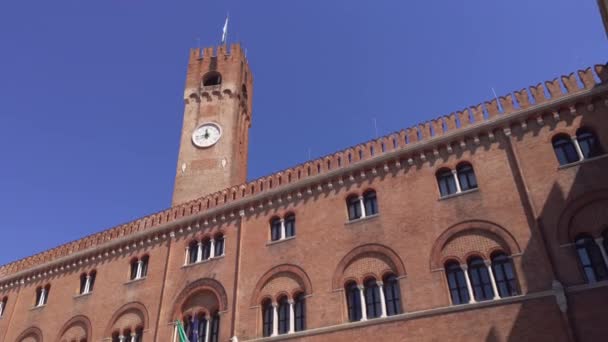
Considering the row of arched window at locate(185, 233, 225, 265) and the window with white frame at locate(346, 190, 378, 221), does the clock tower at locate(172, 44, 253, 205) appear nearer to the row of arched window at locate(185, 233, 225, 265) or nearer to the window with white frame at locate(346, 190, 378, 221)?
the row of arched window at locate(185, 233, 225, 265)

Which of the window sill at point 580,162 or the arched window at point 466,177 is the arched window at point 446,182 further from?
the window sill at point 580,162

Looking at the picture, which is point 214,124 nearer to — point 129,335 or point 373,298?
point 129,335

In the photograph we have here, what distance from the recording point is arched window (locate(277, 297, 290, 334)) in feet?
51.7

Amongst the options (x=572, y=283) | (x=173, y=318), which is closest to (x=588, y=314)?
(x=572, y=283)

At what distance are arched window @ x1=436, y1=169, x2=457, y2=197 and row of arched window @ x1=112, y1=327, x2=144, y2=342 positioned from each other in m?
12.0

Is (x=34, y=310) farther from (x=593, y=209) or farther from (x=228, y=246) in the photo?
(x=593, y=209)

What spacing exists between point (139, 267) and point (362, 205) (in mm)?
9766

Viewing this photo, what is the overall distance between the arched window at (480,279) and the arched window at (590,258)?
234 centimetres

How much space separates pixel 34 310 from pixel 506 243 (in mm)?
19698

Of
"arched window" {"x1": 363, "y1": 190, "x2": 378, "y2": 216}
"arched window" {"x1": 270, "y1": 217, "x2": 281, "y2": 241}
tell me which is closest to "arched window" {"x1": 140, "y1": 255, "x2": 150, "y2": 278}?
"arched window" {"x1": 270, "y1": 217, "x2": 281, "y2": 241}

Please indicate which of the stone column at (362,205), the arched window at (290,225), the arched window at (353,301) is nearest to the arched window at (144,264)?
the arched window at (290,225)

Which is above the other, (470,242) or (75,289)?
(75,289)

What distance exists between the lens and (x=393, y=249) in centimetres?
1505

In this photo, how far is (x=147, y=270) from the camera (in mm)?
19688
